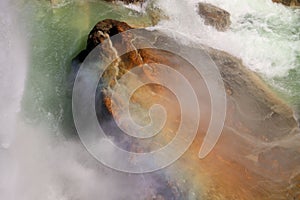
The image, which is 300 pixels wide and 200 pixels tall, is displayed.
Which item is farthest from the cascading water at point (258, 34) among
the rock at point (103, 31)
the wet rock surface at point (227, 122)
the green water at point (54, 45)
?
the rock at point (103, 31)

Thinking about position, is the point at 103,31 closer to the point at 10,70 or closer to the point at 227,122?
the point at 10,70

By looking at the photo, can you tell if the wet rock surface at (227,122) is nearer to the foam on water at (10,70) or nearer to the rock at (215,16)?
the rock at (215,16)

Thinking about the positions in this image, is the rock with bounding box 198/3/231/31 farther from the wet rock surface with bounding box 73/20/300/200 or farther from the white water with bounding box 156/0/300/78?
the wet rock surface with bounding box 73/20/300/200

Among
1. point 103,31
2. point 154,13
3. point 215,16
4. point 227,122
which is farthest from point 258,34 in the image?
point 103,31

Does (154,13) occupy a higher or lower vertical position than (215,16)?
lower

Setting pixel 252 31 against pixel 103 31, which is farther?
pixel 252 31

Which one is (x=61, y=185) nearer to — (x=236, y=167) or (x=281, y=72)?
(x=236, y=167)

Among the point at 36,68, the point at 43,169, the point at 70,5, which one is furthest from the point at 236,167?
the point at 70,5

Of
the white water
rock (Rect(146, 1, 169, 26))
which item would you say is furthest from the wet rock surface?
rock (Rect(146, 1, 169, 26))
